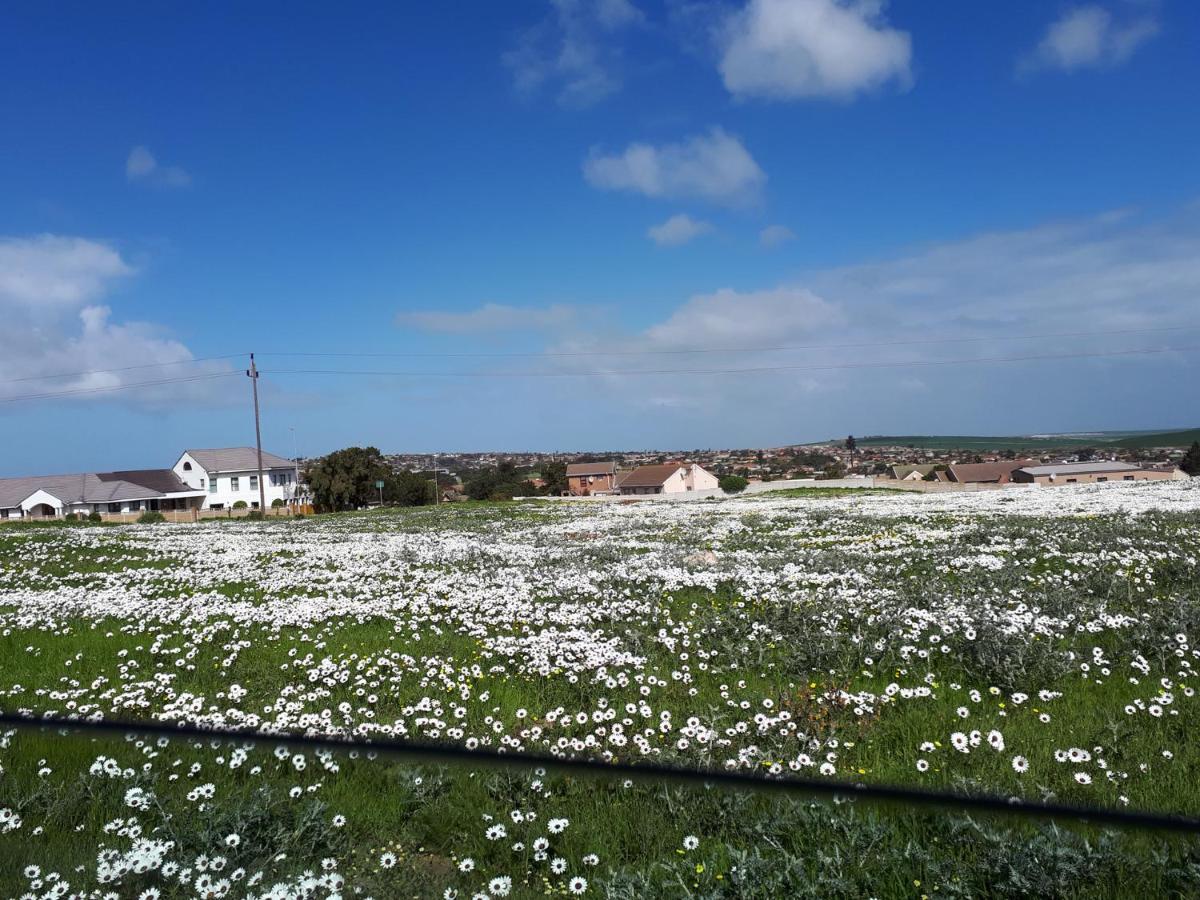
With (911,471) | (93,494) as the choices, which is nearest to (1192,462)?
(911,471)

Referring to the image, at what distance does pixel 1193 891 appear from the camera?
2.39m

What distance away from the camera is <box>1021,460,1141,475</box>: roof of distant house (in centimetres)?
10038

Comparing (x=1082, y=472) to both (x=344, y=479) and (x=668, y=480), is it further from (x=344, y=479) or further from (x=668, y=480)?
(x=344, y=479)

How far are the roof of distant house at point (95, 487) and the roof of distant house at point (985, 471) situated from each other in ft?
360

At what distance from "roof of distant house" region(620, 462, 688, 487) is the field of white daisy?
118 meters

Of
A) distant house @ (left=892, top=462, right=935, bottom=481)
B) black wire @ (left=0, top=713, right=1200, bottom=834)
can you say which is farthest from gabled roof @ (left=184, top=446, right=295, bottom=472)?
black wire @ (left=0, top=713, right=1200, bottom=834)

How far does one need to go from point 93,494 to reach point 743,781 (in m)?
116

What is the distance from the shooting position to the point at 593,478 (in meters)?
154

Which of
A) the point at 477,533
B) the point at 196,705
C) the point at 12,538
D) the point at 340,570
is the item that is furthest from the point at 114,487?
the point at 196,705

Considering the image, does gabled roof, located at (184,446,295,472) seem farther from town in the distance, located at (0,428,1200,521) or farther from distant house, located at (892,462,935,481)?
distant house, located at (892,462,935,481)

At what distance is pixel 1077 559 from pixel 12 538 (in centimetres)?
3364

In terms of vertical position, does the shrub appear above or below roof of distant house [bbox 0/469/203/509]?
below

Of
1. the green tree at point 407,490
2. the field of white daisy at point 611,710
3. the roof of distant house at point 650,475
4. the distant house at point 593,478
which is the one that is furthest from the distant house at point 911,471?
the field of white daisy at point 611,710

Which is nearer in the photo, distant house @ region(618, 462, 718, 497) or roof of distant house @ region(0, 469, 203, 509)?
roof of distant house @ region(0, 469, 203, 509)
